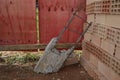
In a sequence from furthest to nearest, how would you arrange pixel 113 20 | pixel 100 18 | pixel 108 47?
pixel 100 18
pixel 108 47
pixel 113 20

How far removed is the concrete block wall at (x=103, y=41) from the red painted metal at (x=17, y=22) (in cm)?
122

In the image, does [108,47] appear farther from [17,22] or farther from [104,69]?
[17,22]

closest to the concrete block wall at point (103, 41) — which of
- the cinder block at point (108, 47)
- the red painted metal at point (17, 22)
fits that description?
the cinder block at point (108, 47)

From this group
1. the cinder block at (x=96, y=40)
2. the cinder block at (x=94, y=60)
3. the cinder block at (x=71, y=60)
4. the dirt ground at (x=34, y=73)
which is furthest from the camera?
the cinder block at (x=71, y=60)

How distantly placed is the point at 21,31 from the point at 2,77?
124 cm

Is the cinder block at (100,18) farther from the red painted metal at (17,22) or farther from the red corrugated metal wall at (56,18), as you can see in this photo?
the red painted metal at (17,22)

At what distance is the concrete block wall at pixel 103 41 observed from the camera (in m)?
2.83

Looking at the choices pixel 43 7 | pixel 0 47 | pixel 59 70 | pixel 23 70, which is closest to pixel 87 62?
pixel 59 70

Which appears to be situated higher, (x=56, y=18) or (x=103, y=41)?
(x=56, y=18)

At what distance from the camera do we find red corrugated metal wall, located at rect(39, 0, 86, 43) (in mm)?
4809

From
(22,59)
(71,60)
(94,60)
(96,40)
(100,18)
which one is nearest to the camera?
(100,18)

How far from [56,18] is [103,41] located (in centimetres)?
176

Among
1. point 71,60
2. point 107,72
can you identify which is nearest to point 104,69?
point 107,72

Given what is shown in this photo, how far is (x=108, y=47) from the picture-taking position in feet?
10.2
